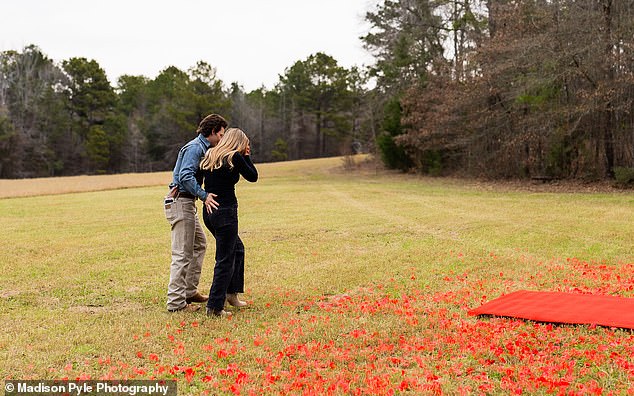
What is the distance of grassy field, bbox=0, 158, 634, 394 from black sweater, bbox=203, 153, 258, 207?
1240 mm

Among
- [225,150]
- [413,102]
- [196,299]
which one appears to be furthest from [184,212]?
[413,102]

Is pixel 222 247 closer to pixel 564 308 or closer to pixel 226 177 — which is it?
pixel 226 177

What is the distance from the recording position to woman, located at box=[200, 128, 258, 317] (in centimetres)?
554

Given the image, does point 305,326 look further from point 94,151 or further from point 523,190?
point 94,151

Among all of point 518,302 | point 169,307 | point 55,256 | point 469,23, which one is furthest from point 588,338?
point 469,23

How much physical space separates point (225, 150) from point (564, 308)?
3720 millimetres

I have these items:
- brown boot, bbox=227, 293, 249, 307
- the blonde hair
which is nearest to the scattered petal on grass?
brown boot, bbox=227, 293, 249, 307

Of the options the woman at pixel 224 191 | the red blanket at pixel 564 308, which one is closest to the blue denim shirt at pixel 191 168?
the woman at pixel 224 191

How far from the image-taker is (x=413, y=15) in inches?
1356

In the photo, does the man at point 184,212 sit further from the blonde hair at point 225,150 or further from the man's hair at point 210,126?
the blonde hair at point 225,150

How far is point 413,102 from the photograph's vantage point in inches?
1247

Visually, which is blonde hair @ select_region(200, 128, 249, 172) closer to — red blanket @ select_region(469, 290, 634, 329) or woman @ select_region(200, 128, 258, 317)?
woman @ select_region(200, 128, 258, 317)

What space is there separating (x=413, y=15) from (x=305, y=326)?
32.3 meters

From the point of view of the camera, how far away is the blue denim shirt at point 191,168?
5.58m
